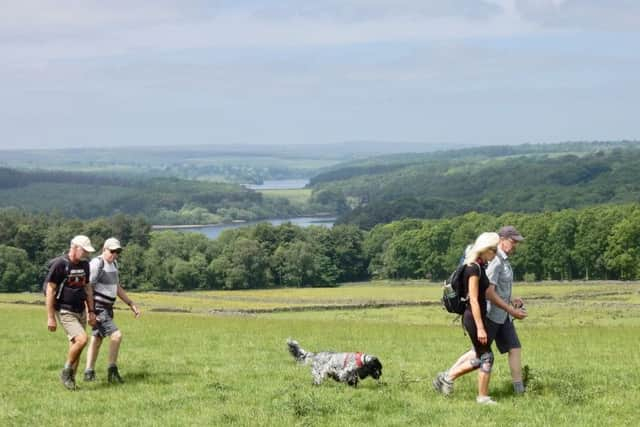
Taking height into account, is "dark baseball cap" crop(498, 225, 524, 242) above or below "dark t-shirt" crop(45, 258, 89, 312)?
above

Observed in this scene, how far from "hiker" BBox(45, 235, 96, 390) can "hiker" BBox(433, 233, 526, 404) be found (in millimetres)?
6616

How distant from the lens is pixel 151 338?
2672cm

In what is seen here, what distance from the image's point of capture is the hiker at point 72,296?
16.5 metres

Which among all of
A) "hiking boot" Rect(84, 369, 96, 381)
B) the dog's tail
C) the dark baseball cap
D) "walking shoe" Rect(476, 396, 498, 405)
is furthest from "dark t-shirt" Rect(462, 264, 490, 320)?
"hiking boot" Rect(84, 369, 96, 381)

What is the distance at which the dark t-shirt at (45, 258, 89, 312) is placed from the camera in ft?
54.2

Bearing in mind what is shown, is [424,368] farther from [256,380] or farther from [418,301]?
[418,301]

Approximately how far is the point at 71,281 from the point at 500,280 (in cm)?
755

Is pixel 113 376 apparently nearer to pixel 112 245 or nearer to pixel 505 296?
pixel 112 245

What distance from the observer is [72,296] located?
54.8ft

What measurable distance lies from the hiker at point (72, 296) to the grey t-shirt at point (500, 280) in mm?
6934

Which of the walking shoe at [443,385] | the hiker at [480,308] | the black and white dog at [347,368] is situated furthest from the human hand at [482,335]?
the black and white dog at [347,368]

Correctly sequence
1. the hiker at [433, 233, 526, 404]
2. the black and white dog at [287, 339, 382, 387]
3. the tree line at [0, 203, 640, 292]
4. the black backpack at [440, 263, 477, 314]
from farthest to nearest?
1. the tree line at [0, 203, 640, 292]
2. the black and white dog at [287, 339, 382, 387]
3. the black backpack at [440, 263, 477, 314]
4. the hiker at [433, 233, 526, 404]

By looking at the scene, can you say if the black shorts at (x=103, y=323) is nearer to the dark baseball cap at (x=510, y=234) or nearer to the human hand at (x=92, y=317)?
the human hand at (x=92, y=317)

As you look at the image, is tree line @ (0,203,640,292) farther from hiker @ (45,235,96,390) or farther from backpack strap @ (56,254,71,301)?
backpack strap @ (56,254,71,301)
